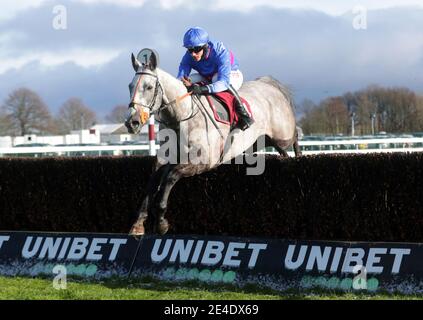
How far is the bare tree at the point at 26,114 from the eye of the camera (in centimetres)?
6277

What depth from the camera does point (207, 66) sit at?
7.57 m

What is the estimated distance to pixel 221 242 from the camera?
23.3 feet

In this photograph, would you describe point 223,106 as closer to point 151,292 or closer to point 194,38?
point 194,38

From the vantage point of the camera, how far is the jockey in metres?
7.14

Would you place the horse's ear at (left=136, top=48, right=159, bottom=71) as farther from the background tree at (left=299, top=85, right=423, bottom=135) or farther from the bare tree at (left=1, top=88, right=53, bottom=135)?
the bare tree at (left=1, top=88, right=53, bottom=135)

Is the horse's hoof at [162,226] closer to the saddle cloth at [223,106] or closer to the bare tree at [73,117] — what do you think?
the saddle cloth at [223,106]

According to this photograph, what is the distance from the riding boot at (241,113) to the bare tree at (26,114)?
56785 millimetres

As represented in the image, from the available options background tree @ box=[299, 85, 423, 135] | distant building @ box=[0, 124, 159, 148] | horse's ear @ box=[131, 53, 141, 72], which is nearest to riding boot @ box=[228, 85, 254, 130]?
horse's ear @ box=[131, 53, 141, 72]

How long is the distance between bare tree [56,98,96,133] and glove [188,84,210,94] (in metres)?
63.0

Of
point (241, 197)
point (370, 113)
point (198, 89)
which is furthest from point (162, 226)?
point (370, 113)

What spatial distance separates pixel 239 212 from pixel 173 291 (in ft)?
3.93

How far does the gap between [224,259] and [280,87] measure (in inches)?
120

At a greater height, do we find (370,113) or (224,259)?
(224,259)
